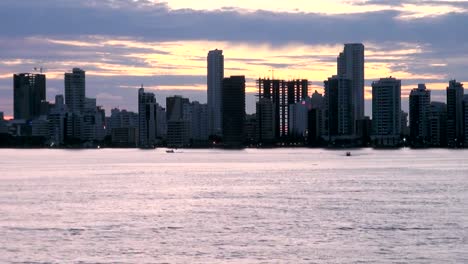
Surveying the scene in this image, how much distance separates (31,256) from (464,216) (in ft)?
98.4

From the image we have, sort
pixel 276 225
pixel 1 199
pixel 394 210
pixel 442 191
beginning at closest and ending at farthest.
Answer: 1. pixel 276 225
2. pixel 394 210
3. pixel 1 199
4. pixel 442 191

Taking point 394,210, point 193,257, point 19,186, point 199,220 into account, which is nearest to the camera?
point 193,257

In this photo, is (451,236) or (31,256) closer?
(31,256)

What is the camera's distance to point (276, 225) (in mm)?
55062

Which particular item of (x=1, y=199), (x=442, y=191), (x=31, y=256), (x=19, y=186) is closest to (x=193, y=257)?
(x=31, y=256)

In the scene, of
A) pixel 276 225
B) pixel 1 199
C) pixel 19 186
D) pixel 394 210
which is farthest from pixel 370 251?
pixel 19 186

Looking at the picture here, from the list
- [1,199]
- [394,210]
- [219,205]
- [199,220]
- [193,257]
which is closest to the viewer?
[193,257]

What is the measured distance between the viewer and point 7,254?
43.6m

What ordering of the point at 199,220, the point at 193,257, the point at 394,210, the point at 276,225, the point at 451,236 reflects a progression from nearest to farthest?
the point at 193,257, the point at 451,236, the point at 276,225, the point at 199,220, the point at 394,210

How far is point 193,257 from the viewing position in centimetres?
4272

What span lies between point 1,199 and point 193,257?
39.3 meters

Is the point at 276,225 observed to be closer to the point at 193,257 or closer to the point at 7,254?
the point at 193,257

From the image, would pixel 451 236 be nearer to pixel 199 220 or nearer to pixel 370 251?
pixel 370 251

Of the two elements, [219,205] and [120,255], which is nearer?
[120,255]
